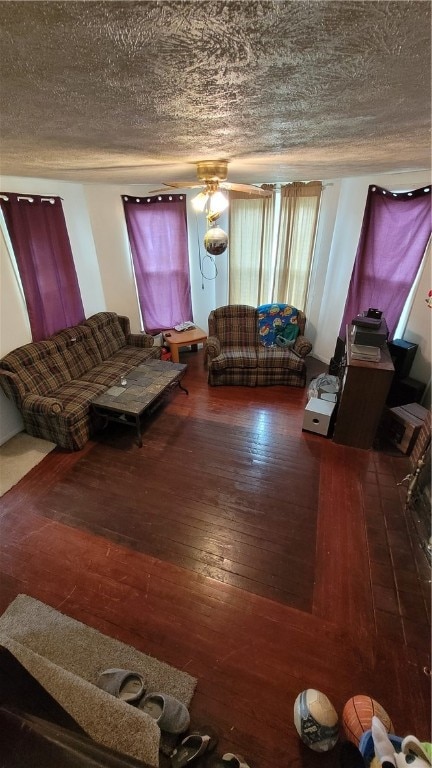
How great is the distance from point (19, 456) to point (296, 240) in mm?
4176

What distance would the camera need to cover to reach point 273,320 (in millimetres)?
4250

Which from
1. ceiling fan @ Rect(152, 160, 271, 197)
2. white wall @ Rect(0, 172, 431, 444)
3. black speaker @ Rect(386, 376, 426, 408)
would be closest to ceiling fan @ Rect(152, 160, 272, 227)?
ceiling fan @ Rect(152, 160, 271, 197)

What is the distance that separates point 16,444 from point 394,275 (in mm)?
4287

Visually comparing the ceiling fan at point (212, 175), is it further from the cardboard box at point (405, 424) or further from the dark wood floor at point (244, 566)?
the cardboard box at point (405, 424)

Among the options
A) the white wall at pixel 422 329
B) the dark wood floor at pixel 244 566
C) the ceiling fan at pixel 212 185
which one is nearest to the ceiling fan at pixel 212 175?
the ceiling fan at pixel 212 185

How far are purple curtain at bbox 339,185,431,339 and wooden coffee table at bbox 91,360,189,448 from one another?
235 cm

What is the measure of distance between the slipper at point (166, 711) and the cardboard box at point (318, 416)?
234 cm

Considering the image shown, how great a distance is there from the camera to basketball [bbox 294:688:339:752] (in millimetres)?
1300

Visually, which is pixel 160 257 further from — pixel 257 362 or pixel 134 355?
pixel 257 362

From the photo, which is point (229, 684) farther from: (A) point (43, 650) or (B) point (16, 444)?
(B) point (16, 444)

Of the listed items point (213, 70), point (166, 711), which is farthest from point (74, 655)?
point (213, 70)

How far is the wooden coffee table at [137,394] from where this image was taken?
298 centimetres

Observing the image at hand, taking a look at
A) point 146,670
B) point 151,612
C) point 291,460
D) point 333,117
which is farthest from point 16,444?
point 333,117

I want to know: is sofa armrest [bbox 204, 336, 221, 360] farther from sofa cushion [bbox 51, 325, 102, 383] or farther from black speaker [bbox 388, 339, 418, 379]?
black speaker [bbox 388, 339, 418, 379]
